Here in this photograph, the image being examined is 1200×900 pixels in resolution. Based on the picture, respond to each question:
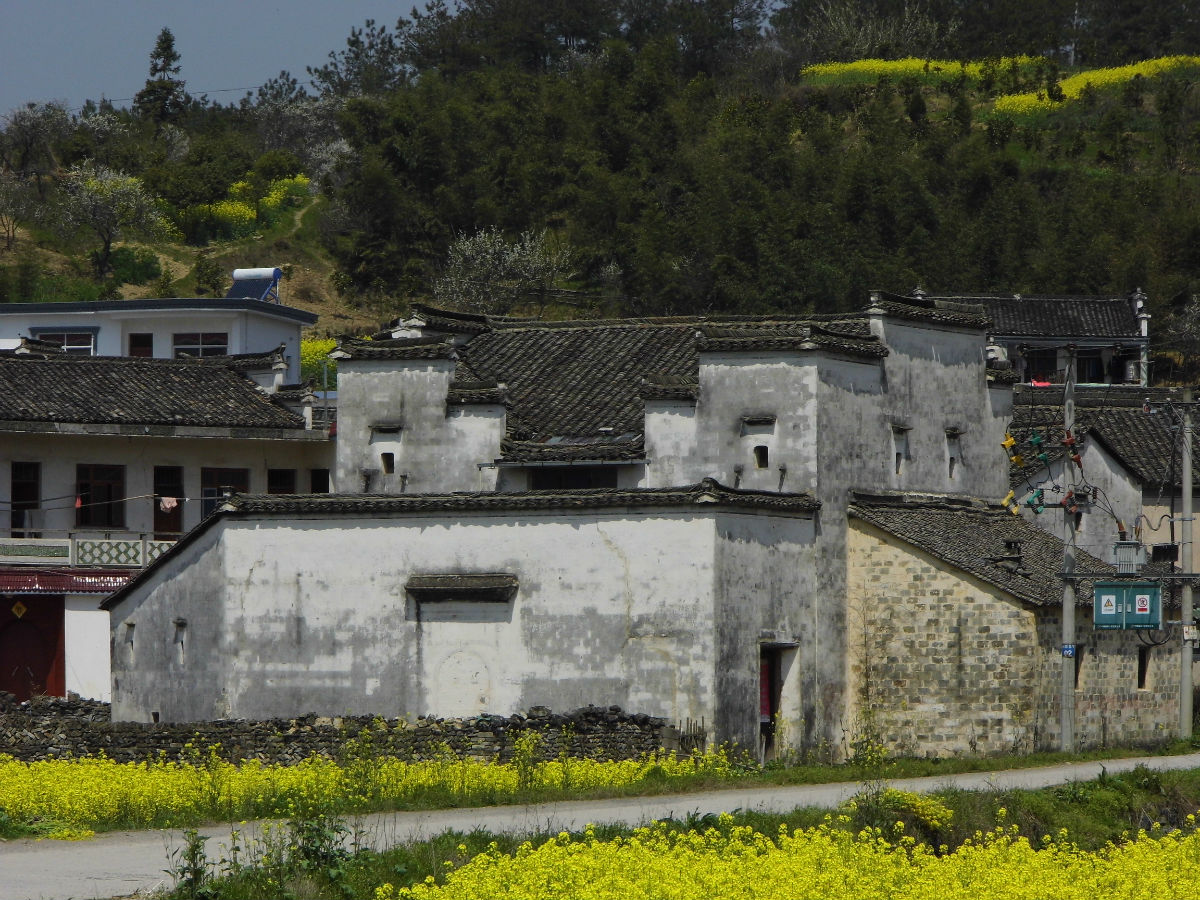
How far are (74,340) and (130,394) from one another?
42.7 feet

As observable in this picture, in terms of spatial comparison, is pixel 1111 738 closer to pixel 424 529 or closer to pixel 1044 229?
pixel 424 529

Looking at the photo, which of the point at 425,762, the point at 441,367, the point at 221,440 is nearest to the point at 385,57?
the point at 221,440

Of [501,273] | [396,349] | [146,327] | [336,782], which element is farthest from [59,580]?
[501,273]

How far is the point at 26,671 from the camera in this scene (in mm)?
40531

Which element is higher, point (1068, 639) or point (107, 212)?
point (107, 212)

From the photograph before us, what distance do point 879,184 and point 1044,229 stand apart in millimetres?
6498

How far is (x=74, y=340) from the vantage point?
5547cm

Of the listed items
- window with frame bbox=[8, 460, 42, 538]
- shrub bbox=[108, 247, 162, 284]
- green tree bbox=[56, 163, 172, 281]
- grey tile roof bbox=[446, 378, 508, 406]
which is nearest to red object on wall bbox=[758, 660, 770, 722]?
grey tile roof bbox=[446, 378, 508, 406]

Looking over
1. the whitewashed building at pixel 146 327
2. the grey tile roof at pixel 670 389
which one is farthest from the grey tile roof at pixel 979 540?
the whitewashed building at pixel 146 327

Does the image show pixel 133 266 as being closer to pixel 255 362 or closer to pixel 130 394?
pixel 255 362

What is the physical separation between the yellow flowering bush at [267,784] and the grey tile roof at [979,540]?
269 inches

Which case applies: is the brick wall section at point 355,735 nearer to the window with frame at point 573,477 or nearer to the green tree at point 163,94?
the window with frame at point 573,477

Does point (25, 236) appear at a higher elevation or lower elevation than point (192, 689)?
higher

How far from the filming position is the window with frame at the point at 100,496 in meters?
43.2
